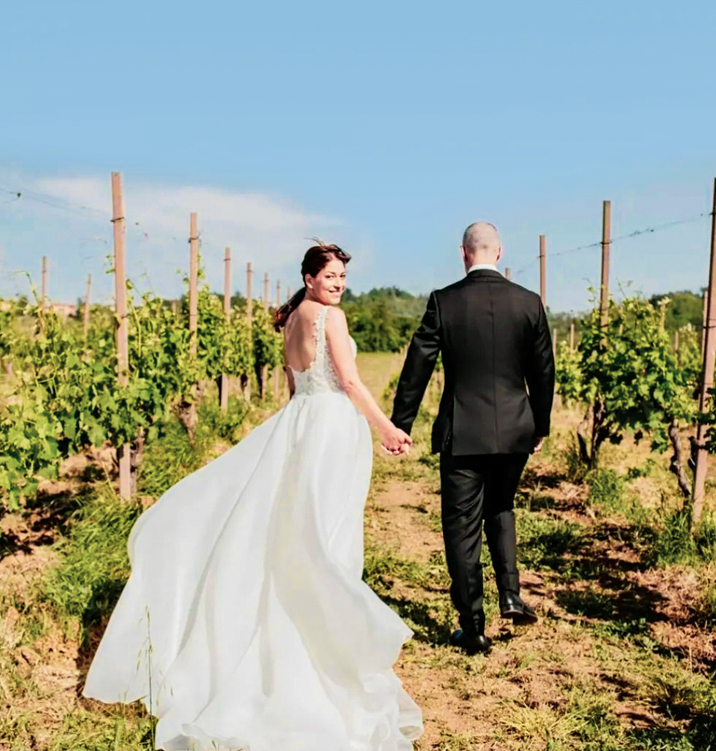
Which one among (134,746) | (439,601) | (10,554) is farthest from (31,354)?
(134,746)

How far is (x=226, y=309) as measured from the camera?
12438 millimetres

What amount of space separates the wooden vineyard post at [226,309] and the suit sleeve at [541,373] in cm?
734

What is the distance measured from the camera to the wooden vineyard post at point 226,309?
11758 mm

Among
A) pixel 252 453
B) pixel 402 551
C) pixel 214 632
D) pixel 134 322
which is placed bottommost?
pixel 402 551

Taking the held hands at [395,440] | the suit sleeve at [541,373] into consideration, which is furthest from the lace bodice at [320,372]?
the suit sleeve at [541,373]

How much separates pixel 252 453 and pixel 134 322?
3.98 metres

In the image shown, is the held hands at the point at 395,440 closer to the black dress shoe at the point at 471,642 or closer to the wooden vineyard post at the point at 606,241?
the black dress shoe at the point at 471,642

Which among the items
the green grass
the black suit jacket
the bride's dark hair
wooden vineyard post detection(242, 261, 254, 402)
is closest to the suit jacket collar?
the black suit jacket

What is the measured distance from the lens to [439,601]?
4965mm

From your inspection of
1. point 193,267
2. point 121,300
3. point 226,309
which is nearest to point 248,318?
point 226,309

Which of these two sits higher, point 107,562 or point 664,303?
point 664,303

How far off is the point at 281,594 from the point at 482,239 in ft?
6.23

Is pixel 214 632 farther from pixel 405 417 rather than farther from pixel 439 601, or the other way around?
pixel 439 601

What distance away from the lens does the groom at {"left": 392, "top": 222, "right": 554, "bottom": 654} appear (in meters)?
4.10
